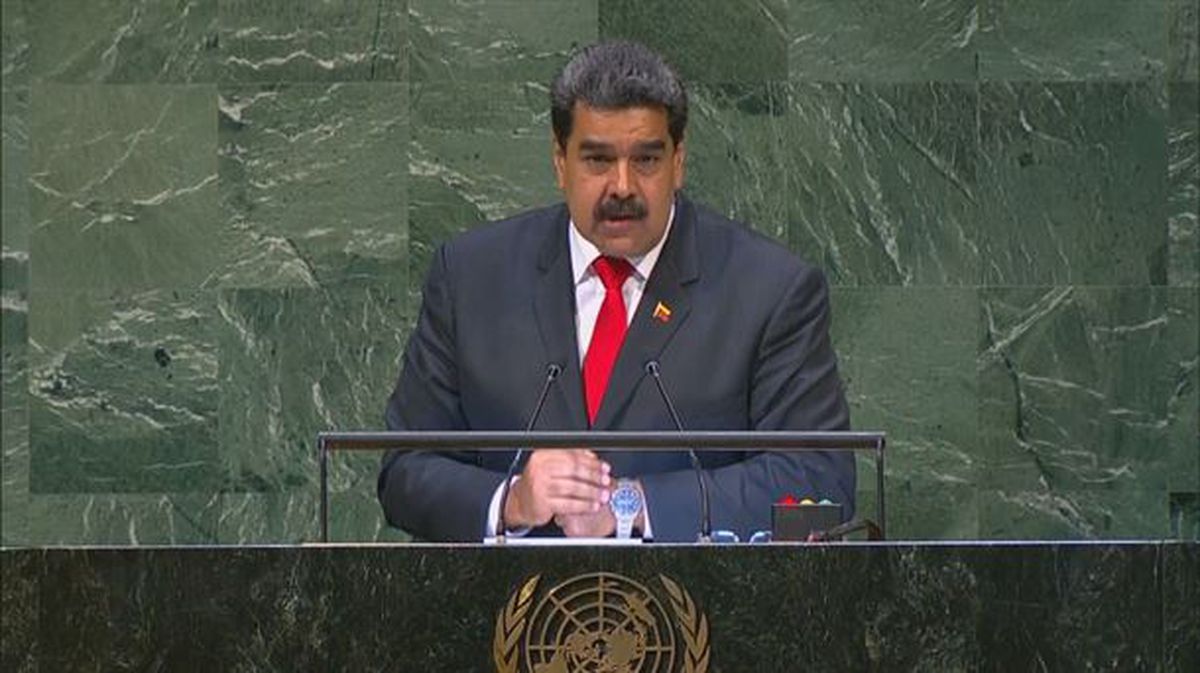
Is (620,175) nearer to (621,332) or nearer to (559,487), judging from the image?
(621,332)

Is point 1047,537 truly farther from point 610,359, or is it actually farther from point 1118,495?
point 610,359

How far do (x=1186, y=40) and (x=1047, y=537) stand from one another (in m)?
1.45

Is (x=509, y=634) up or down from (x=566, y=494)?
down

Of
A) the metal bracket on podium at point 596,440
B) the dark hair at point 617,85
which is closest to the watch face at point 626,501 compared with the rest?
the metal bracket on podium at point 596,440

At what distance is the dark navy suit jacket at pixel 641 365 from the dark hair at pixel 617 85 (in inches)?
11.1

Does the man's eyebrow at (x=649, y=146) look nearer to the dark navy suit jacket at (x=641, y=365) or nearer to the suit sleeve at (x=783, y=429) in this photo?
the dark navy suit jacket at (x=641, y=365)

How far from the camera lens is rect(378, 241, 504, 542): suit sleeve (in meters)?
5.71

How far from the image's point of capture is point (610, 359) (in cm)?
598

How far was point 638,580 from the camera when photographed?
14.3 ft

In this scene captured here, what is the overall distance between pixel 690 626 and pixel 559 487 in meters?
0.97

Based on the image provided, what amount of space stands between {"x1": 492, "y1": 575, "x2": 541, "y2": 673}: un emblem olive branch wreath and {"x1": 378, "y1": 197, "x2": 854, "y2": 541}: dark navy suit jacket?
4.17 ft

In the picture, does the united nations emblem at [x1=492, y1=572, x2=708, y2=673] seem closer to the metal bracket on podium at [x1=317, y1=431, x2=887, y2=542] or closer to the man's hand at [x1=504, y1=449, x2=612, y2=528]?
the metal bracket on podium at [x1=317, y1=431, x2=887, y2=542]

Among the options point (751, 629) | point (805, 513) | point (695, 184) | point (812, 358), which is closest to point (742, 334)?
point (812, 358)

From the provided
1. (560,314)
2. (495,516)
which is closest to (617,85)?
(560,314)
